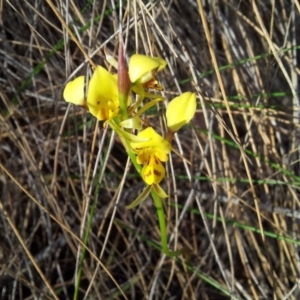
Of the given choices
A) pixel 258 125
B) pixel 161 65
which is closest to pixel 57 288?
pixel 258 125

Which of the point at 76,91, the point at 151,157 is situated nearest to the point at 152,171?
the point at 151,157

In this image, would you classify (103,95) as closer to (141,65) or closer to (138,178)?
(141,65)

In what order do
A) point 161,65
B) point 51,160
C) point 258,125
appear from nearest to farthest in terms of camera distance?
point 161,65 < point 258,125 < point 51,160

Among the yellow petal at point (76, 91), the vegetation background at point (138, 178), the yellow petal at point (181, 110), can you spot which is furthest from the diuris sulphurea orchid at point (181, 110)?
the vegetation background at point (138, 178)

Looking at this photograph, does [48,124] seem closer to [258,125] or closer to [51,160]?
[51,160]

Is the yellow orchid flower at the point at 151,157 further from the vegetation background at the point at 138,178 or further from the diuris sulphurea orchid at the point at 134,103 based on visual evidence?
the vegetation background at the point at 138,178

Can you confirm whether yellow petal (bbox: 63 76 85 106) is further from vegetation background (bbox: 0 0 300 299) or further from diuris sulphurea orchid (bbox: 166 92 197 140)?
vegetation background (bbox: 0 0 300 299)

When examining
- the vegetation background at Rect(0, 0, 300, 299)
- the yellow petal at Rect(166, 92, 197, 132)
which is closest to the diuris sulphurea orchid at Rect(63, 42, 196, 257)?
the yellow petal at Rect(166, 92, 197, 132)
